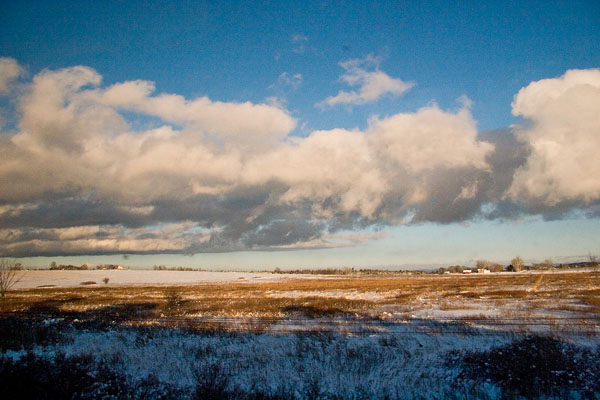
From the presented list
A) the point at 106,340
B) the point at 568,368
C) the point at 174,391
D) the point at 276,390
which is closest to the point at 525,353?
the point at 568,368

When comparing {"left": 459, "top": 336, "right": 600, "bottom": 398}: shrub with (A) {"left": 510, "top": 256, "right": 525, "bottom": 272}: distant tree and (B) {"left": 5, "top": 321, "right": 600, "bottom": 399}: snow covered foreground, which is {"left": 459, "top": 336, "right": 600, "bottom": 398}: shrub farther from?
(A) {"left": 510, "top": 256, "right": 525, "bottom": 272}: distant tree

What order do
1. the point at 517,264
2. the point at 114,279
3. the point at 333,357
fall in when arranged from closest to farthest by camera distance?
the point at 333,357
the point at 114,279
the point at 517,264

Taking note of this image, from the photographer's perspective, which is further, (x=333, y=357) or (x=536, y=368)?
(x=333, y=357)

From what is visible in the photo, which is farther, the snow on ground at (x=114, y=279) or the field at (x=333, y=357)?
the snow on ground at (x=114, y=279)

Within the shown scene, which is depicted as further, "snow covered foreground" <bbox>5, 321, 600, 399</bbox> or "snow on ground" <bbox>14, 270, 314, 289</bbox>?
"snow on ground" <bbox>14, 270, 314, 289</bbox>

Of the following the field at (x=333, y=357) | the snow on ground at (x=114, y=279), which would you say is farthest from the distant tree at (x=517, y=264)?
the field at (x=333, y=357)

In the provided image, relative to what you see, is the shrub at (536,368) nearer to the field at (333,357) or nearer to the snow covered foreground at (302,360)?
the field at (333,357)

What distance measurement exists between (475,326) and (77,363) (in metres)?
18.1

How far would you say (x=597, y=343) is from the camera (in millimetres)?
13586

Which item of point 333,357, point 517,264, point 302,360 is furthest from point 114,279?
point 517,264

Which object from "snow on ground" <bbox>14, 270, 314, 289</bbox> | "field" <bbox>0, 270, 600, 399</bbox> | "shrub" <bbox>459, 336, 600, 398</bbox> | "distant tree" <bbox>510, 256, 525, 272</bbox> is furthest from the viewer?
"distant tree" <bbox>510, 256, 525, 272</bbox>

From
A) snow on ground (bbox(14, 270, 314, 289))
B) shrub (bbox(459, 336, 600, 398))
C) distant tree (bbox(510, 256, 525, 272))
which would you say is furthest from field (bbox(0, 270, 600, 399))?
distant tree (bbox(510, 256, 525, 272))

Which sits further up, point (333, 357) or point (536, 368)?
point (536, 368)

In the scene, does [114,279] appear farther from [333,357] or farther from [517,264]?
[517,264]
